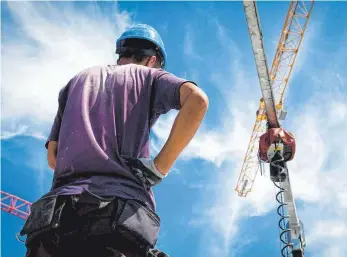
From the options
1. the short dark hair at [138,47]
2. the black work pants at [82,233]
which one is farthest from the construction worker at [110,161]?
the short dark hair at [138,47]

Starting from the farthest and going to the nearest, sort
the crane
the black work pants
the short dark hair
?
the crane < the short dark hair < the black work pants

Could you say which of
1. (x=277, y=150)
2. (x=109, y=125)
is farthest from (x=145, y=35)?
(x=277, y=150)

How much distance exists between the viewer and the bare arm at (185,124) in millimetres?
2133

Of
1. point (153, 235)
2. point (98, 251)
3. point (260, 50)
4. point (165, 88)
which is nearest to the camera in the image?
point (98, 251)

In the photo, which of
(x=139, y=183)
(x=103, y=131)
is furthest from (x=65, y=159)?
(x=139, y=183)

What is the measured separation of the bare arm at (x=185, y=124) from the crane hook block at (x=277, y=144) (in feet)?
28.3

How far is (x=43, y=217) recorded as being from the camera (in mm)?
1945

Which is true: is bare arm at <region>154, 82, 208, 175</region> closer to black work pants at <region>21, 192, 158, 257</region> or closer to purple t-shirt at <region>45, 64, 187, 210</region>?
purple t-shirt at <region>45, 64, 187, 210</region>

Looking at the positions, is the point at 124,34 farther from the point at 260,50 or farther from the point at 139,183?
the point at 260,50

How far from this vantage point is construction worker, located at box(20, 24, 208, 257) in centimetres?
189

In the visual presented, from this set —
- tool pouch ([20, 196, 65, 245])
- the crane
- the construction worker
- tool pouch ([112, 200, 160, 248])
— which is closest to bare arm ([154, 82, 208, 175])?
the construction worker

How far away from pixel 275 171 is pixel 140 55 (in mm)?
8289

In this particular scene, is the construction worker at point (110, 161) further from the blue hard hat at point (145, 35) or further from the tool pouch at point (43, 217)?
the blue hard hat at point (145, 35)

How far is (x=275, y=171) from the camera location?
1046cm
